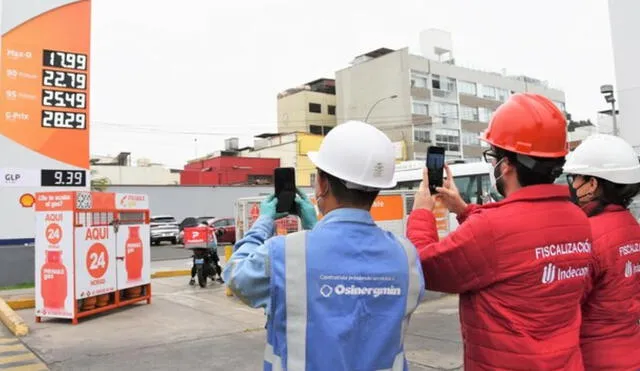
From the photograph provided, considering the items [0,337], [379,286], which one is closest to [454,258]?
[379,286]

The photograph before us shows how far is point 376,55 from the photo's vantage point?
2309 inches

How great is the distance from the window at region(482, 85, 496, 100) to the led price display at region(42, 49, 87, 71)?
54.7 meters

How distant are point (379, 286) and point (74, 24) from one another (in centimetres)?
1420

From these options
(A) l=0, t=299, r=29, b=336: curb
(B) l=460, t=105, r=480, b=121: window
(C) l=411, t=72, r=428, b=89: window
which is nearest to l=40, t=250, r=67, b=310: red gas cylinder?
(A) l=0, t=299, r=29, b=336: curb

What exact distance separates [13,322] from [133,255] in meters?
2.32

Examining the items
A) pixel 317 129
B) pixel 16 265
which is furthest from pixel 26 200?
pixel 317 129

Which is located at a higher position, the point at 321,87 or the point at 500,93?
the point at 321,87

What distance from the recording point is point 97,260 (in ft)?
30.2

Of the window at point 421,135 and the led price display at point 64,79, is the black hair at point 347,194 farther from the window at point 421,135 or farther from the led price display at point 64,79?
the window at point 421,135

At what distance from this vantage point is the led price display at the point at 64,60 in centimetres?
1318

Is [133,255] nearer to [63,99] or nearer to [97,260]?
[97,260]

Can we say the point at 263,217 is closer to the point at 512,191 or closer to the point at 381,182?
the point at 381,182

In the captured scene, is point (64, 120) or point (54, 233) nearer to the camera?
point (54, 233)

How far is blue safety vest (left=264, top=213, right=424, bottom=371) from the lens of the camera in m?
1.81
